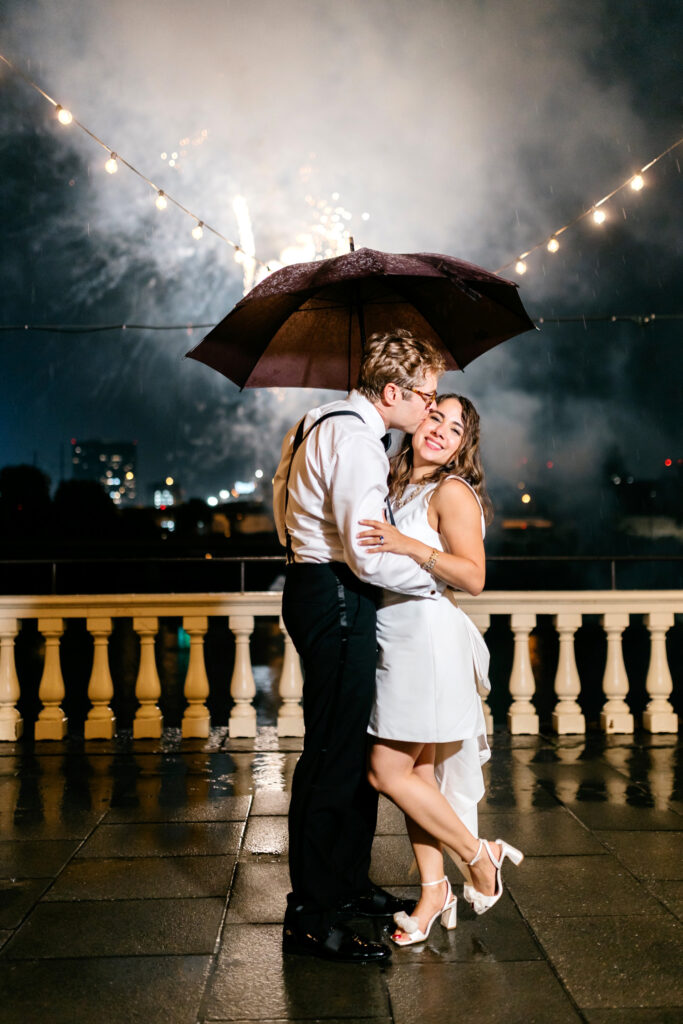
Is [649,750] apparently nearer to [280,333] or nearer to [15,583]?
[280,333]

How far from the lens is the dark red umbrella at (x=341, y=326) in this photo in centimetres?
348

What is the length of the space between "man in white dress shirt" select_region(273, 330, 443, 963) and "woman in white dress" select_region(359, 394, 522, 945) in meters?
0.09

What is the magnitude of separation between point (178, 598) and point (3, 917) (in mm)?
2871

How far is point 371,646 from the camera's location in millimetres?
2844

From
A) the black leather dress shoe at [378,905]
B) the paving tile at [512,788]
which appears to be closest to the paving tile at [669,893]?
the black leather dress shoe at [378,905]

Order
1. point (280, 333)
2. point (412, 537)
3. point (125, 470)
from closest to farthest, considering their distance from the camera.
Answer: point (412, 537)
point (280, 333)
point (125, 470)

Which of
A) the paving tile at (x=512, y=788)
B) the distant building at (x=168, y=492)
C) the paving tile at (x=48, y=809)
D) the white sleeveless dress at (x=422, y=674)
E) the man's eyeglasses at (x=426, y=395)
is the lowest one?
the paving tile at (x=512, y=788)

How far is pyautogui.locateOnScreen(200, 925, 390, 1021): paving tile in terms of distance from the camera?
250cm

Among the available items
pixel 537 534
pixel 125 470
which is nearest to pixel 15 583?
pixel 125 470

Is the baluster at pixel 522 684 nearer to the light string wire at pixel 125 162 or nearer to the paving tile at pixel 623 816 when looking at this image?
the paving tile at pixel 623 816

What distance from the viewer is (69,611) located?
585 centimetres

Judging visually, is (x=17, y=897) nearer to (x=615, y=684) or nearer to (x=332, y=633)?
(x=332, y=633)

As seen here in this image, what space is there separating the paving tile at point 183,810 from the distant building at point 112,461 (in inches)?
3094

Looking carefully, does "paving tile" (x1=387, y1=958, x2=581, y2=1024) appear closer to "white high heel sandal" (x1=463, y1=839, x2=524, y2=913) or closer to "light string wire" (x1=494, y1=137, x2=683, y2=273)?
"white high heel sandal" (x1=463, y1=839, x2=524, y2=913)
